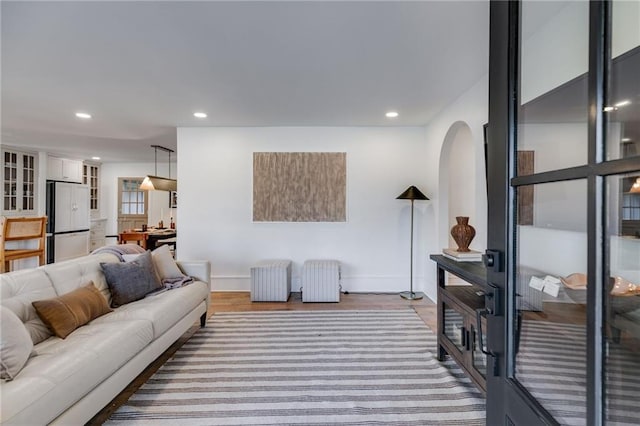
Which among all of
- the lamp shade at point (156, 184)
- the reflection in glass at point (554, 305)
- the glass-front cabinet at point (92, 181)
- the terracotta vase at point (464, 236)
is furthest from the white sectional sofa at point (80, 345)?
the glass-front cabinet at point (92, 181)

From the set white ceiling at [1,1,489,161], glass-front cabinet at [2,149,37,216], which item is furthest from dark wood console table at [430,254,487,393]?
glass-front cabinet at [2,149,37,216]

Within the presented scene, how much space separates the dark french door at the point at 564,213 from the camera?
0.73m

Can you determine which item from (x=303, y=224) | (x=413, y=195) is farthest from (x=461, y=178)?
(x=303, y=224)

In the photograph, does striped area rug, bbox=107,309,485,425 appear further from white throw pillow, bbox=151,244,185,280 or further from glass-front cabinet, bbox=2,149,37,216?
glass-front cabinet, bbox=2,149,37,216

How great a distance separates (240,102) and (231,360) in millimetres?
2627

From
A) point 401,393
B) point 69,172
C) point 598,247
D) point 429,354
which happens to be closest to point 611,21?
point 598,247

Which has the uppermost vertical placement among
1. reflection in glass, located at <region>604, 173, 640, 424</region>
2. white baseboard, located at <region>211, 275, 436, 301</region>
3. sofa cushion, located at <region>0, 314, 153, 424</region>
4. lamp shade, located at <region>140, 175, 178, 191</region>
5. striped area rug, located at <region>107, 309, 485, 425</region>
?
lamp shade, located at <region>140, 175, 178, 191</region>

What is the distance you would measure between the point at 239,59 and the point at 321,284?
2.82 metres

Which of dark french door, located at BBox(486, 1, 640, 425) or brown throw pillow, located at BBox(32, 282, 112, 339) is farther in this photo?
brown throw pillow, located at BBox(32, 282, 112, 339)

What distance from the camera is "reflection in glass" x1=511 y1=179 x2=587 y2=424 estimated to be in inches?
32.1

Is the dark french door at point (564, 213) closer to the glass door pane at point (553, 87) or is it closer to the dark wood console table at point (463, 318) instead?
the glass door pane at point (553, 87)

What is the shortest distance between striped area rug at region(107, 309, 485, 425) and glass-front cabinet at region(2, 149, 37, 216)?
5735 millimetres

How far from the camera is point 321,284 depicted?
4.26 meters

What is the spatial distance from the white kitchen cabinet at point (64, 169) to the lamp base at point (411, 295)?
7634 millimetres
